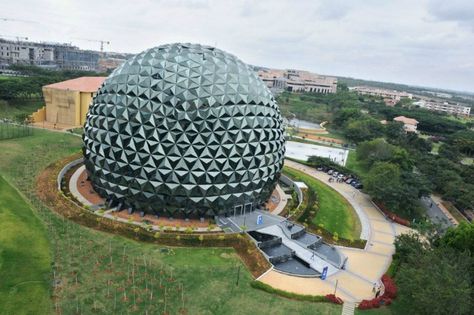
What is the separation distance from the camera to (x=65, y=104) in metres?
74.0

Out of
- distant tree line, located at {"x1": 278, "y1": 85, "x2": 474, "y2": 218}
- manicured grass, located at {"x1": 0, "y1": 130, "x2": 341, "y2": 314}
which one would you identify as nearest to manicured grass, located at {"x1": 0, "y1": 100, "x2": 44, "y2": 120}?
manicured grass, located at {"x1": 0, "y1": 130, "x2": 341, "y2": 314}

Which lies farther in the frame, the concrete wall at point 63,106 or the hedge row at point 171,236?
the concrete wall at point 63,106

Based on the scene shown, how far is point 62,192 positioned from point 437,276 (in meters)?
35.9

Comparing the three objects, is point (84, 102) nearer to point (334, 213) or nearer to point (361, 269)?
point (334, 213)

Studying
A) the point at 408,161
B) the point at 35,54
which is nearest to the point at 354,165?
the point at 408,161

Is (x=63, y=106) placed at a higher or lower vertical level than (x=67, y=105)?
lower

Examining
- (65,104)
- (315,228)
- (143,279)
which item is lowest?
(143,279)

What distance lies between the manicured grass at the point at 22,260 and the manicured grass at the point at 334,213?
27.2 metres

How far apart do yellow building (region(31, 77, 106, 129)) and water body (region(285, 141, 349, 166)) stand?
1699 inches

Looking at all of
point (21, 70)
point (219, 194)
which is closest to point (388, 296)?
point (219, 194)

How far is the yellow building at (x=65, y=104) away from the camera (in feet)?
240

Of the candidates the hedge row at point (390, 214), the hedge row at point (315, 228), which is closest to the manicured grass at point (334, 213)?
the hedge row at point (315, 228)

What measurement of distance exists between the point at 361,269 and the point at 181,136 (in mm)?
20481

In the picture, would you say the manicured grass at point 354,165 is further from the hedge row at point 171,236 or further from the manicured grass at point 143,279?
the manicured grass at point 143,279
